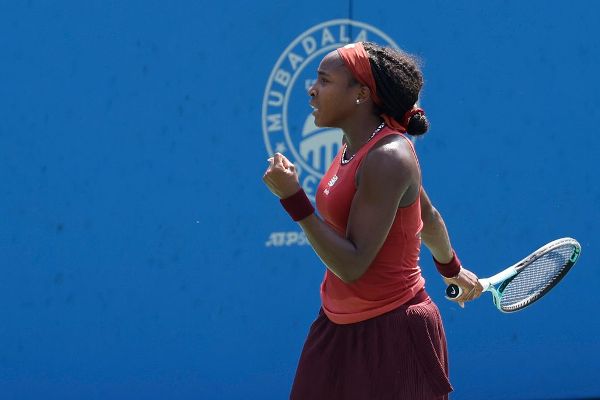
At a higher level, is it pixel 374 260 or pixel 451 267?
pixel 451 267

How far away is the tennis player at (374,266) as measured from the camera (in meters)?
2.78

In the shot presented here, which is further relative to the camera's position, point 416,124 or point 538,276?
point 538,276

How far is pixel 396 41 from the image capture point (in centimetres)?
441

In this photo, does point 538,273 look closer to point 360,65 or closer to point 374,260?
point 374,260

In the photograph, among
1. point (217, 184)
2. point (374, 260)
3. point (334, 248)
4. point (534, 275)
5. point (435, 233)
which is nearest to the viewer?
point (334, 248)

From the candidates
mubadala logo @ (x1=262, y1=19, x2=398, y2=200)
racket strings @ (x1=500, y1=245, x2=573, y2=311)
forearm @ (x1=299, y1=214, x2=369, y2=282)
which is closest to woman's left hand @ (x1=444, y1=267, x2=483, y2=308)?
racket strings @ (x1=500, y1=245, x2=573, y2=311)

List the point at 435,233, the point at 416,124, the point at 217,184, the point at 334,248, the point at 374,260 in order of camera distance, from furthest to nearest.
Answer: the point at 217,184 < the point at 435,233 < the point at 416,124 < the point at 374,260 < the point at 334,248

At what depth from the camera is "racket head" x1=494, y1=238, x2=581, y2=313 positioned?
354 cm

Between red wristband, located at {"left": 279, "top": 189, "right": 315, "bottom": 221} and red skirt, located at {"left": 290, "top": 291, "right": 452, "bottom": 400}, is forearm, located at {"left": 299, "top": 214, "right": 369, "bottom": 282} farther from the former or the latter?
red skirt, located at {"left": 290, "top": 291, "right": 452, "bottom": 400}

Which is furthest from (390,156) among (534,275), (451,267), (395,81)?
(534,275)

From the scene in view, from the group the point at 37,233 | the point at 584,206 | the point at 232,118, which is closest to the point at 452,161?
the point at 584,206

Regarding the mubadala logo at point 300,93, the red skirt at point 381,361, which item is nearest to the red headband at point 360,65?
the red skirt at point 381,361

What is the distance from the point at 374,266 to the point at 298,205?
28cm

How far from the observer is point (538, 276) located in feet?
12.0
